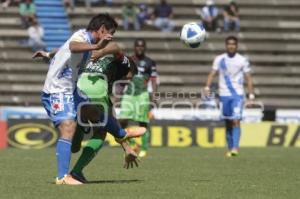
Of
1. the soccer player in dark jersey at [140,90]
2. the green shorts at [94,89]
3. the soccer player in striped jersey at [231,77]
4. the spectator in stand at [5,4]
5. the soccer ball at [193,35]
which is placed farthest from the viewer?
the spectator in stand at [5,4]

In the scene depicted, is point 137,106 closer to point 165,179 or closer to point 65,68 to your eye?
point 165,179

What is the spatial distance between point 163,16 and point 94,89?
2031 centimetres

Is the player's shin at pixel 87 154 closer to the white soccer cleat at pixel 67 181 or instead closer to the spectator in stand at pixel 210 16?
the white soccer cleat at pixel 67 181

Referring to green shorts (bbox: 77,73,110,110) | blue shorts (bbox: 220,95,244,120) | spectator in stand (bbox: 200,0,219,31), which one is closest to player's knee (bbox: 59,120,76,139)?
green shorts (bbox: 77,73,110,110)

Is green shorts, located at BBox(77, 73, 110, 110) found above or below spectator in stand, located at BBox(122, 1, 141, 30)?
above

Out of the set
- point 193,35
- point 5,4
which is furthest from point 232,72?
point 5,4

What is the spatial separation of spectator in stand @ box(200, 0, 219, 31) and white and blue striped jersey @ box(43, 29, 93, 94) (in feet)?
69.2

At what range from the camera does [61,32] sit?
102ft

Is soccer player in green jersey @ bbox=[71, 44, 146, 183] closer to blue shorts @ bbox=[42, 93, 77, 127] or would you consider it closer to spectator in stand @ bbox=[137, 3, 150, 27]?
blue shorts @ bbox=[42, 93, 77, 127]

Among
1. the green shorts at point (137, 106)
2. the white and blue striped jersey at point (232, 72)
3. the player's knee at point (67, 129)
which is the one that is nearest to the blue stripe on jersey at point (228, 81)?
the white and blue striped jersey at point (232, 72)

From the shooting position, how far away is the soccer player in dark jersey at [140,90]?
62.5 ft

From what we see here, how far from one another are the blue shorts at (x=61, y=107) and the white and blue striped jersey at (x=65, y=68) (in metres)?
0.06

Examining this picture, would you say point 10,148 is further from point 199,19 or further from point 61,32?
point 199,19

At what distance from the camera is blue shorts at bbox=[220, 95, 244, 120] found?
19141mm
